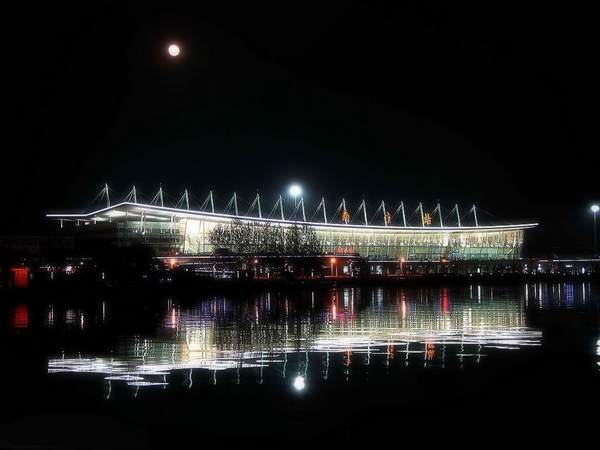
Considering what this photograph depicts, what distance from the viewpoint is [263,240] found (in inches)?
2682

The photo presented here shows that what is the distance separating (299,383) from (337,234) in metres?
85.4

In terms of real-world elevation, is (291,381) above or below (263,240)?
below

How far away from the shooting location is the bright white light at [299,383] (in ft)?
33.6

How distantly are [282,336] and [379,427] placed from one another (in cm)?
877

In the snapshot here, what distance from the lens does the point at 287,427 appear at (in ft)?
26.7

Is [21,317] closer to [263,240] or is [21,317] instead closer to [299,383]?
[299,383]

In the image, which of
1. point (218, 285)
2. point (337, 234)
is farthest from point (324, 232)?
point (218, 285)

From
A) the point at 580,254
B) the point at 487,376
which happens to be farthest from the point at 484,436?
the point at 580,254

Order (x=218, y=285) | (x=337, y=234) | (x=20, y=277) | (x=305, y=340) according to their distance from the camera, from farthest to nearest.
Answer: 1. (x=337, y=234)
2. (x=218, y=285)
3. (x=20, y=277)
4. (x=305, y=340)

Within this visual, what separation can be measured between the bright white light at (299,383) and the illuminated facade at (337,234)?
53383 mm

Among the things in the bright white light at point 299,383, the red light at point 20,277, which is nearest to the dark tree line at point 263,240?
the red light at point 20,277

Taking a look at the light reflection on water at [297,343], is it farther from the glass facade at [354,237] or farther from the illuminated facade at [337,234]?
the glass facade at [354,237]

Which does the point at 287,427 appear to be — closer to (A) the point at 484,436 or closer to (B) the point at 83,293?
(A) the point at 484,436

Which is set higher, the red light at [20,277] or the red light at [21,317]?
the red light at [20,277]
